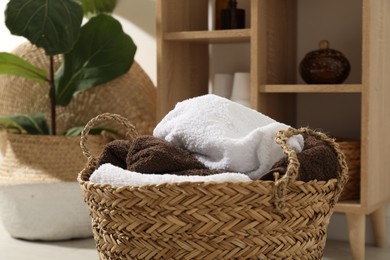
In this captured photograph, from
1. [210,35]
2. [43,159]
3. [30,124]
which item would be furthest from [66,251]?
[210,35]

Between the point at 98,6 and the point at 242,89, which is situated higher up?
the point at 98,6

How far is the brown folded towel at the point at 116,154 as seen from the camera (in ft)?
3.46

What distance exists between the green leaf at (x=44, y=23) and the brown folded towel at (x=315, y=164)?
992 millimetres

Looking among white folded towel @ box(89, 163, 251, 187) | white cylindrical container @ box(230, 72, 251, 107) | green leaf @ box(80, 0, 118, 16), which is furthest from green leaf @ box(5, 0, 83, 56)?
white folded towel @ box(89, 163, 251, 187)

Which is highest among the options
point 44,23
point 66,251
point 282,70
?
point 44,23

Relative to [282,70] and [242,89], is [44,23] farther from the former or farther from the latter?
[282,70]

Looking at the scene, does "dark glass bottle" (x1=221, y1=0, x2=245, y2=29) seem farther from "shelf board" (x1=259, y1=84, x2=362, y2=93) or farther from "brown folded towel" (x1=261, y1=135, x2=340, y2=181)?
"brown folded towel" (x1=261, y1=135, x2=340, y2=181)

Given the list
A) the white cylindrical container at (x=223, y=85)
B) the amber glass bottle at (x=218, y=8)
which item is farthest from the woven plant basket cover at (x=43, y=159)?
the amber glass bottle at (x=218, y=8)

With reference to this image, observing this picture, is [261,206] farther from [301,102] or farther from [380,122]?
[301,102]

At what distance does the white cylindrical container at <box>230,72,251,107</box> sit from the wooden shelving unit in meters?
0.07

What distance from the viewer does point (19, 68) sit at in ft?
6.24

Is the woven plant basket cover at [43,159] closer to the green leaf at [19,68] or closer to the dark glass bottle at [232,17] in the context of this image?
the green leaf at [19,68]

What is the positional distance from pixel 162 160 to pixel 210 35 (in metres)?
0.88

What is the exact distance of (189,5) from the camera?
195 centimetres
